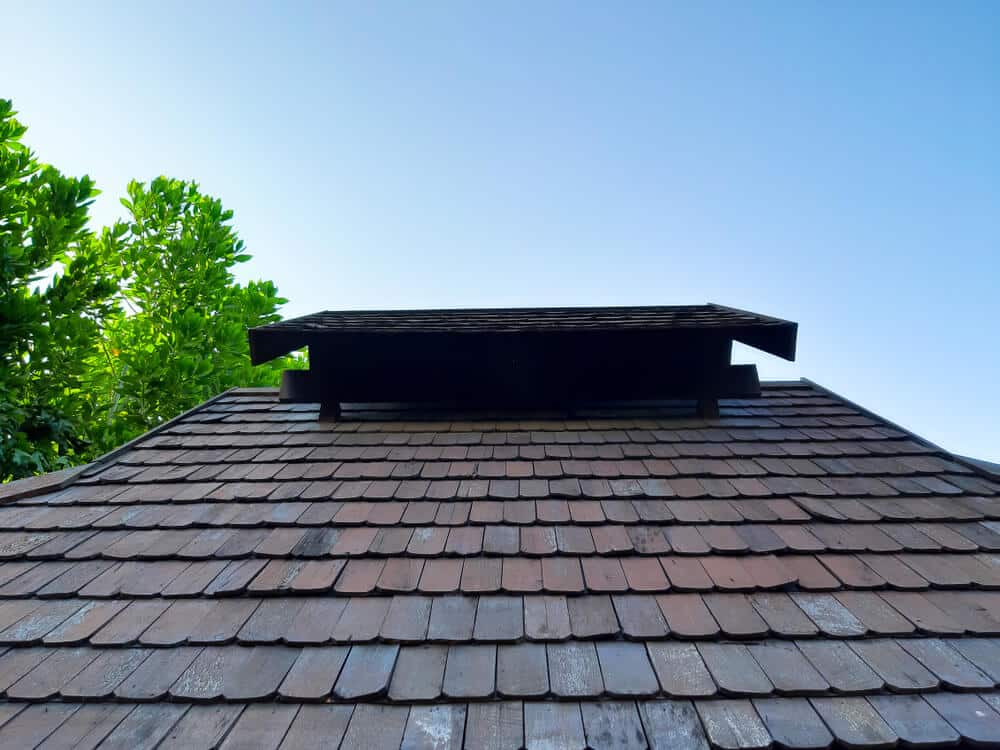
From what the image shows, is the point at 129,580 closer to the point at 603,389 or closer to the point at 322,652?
the point at 322,652

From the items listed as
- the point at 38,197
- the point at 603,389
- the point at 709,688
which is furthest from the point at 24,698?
the point at 38,197

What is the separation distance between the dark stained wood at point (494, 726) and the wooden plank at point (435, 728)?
27 millimetres

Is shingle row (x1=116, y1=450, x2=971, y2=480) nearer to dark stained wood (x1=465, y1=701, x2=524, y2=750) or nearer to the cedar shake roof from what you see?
the cedar shake roof

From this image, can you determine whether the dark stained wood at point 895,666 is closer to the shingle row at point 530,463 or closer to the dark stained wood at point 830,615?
the dark stained wood at point 830,615

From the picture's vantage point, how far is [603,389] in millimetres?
3611

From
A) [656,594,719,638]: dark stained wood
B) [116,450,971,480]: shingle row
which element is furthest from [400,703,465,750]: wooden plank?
[116,450,971,480]: shingle row

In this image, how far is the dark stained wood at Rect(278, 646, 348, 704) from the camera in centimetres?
145

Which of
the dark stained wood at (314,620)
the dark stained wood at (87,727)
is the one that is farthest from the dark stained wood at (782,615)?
the dark stained wood at (87,727)

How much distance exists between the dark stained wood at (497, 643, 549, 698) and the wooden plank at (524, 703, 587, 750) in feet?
0.15

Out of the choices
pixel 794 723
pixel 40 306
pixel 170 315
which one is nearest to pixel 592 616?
pixel 794 723

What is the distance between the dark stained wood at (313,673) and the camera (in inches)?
56.9

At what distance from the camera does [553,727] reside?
4.33 ft

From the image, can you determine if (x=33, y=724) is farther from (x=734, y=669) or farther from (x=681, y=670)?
(x=734, y=669)

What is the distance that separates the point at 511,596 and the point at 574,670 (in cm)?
39
